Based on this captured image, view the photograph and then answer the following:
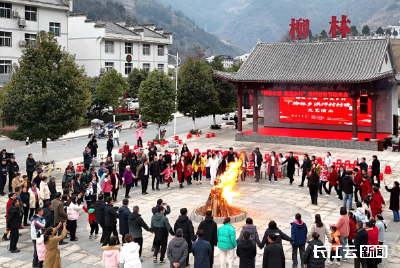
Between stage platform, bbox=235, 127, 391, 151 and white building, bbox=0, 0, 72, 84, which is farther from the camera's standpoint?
white building, bbox=0, 0, 72, 84

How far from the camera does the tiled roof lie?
31.0 meters

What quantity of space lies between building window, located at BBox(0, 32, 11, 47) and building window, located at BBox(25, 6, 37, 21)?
2.95 meters

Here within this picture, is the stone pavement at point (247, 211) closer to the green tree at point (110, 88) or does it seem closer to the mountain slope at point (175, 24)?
the green tree at point (110, 88)

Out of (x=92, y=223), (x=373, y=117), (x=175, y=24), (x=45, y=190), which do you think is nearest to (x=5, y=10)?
(x=45, y=190)

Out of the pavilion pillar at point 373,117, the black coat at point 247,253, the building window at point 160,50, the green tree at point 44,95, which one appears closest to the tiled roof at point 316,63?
the pavilion pillar at point 373,117

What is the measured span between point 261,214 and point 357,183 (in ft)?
11.8

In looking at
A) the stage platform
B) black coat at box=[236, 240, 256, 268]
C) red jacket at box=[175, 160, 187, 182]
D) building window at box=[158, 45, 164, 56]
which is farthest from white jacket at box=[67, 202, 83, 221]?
building window at box=[158, 45, 164, 56]

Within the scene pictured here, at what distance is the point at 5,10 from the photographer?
4200 centimetres

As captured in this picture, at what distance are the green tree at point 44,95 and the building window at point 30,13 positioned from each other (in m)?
23.1

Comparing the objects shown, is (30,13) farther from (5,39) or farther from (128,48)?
(128,48)

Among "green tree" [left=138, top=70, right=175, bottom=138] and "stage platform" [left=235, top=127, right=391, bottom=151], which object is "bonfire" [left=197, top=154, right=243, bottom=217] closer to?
"stage platform" [left=235, top=127, right=391, bottom=151]

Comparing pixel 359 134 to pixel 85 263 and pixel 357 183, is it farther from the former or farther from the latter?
pixel 85 263

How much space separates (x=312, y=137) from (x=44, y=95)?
18587 mm

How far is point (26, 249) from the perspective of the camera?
12.4 metres
